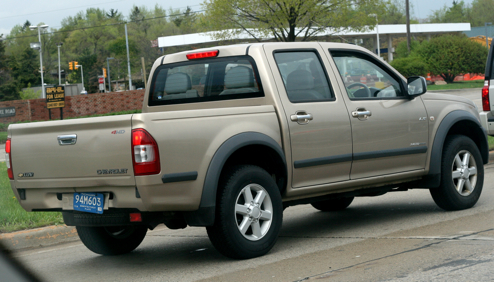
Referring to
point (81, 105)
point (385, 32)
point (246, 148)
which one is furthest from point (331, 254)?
point (385, 32)

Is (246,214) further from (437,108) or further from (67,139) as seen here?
(437,108)

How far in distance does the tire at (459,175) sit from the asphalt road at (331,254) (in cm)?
13

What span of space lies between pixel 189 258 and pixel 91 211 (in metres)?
1.14

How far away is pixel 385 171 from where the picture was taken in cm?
620

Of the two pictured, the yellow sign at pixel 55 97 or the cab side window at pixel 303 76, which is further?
the yellow sign at pixel 55 97

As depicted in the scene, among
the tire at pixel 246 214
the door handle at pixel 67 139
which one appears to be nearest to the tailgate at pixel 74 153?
the door handle at pixel 67 139

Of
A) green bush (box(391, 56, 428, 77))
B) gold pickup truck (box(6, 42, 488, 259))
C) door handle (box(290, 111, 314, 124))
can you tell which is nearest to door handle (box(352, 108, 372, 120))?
gold pickup truck (box(6, 42, 488, 259))

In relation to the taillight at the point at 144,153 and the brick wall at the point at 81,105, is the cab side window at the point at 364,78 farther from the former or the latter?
the brick wall at the point at 81,105

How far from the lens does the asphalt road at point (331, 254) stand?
4.51m

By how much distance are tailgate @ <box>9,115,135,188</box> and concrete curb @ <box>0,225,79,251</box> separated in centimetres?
179

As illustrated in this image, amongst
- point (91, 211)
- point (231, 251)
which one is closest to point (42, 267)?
point (91, 211)

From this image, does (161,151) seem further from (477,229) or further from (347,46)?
(477,229)

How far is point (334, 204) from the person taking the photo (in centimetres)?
762

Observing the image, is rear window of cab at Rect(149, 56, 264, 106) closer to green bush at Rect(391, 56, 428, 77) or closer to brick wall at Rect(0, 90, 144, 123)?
brick wall at Rect(0, 90, 144, 123)
